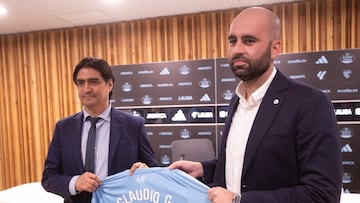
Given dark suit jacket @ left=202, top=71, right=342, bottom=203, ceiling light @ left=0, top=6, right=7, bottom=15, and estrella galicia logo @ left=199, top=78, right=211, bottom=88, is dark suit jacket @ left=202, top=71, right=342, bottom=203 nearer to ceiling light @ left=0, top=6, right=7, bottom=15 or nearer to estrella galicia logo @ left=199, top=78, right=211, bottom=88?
estrella galicia logo @ left=199, top=78, right=211, bottom=88

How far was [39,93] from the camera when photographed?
548 cm

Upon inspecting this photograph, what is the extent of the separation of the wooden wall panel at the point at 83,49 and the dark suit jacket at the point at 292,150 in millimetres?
3636

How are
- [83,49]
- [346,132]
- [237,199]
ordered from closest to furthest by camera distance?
[237,199], [346,132], [83,49]

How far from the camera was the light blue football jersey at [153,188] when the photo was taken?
1.32 m

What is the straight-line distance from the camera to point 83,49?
5.28 meters

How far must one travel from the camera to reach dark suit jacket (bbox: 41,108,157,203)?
1.67m

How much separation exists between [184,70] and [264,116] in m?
3.37

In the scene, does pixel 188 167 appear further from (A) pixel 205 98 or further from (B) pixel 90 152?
(A) pixel 205 98

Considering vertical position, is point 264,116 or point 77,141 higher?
point 264,116

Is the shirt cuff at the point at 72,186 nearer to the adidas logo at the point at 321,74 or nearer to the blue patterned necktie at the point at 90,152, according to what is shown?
the blue patterned necktie at the point at 90,152

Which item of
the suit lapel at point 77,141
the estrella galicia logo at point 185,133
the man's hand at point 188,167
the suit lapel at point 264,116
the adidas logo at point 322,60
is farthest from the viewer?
the estrella galicia logo at point 185,133

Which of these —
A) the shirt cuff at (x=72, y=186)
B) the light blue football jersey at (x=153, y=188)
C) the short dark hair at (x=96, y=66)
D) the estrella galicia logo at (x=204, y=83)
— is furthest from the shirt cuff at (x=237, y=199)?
the estrella galicia logo at (x=204, y=83)

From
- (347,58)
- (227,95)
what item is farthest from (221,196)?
(347,58)

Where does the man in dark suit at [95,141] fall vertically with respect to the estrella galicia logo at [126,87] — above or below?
below
